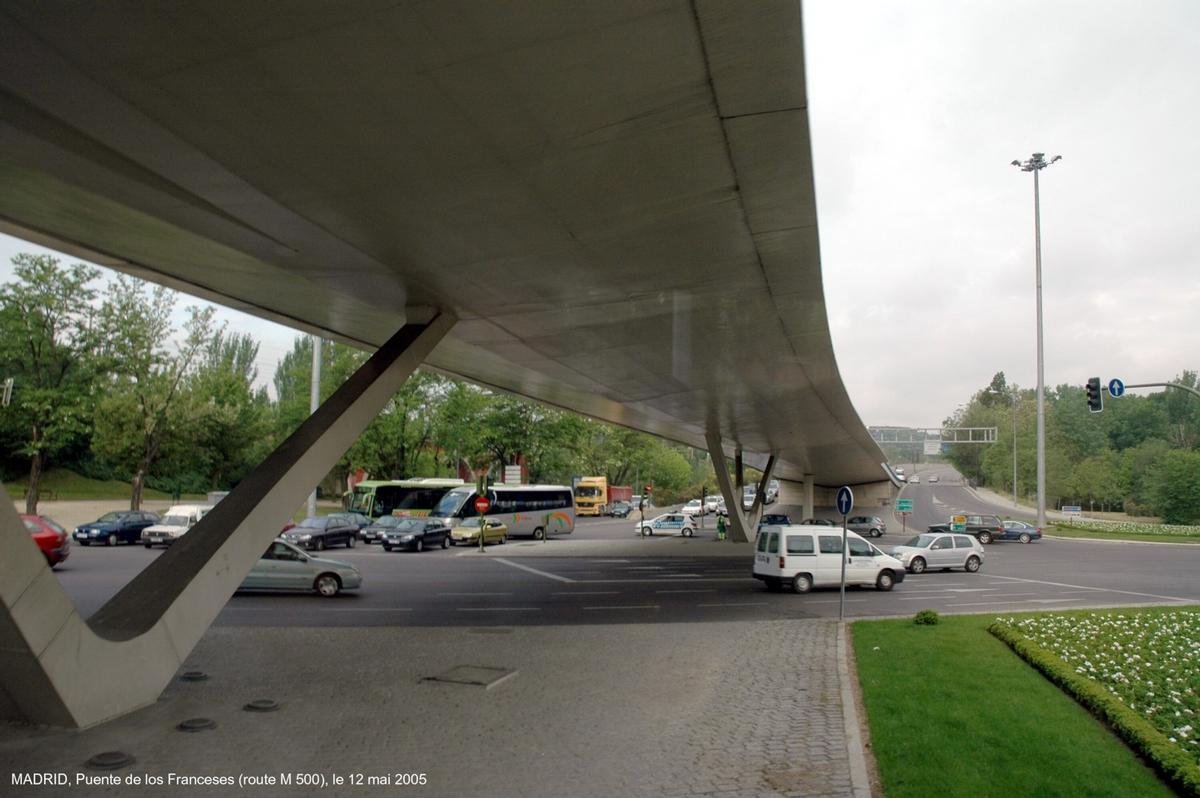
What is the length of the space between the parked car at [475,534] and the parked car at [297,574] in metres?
19.0

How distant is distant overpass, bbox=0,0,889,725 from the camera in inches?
223

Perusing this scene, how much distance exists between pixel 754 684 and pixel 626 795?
14.6 ft

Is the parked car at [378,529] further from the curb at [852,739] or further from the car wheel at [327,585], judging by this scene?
the curb at [852,739]

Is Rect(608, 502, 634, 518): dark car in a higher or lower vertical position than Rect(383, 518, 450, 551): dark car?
lower

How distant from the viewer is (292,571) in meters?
18.7

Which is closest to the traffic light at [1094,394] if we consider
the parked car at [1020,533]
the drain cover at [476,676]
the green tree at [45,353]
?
the drain cover at [476,676]

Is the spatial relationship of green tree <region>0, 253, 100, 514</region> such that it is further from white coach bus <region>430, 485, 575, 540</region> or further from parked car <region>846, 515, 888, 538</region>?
parked car <region>846, 515, 888, 538</region>

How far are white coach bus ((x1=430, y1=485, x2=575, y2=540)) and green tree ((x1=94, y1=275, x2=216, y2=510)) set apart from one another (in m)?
14.3

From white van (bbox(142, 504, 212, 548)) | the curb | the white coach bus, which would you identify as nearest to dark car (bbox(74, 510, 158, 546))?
white van (bbox(142, 504, 212, 548))

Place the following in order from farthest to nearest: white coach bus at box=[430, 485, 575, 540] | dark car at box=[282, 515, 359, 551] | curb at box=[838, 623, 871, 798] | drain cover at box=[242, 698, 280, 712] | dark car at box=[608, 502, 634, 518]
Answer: dark car at box=[608, 502, 634, 518] → white coach bus at box=[430, 485, 575, 540] → dark car at box=[282, 515, 359, 551] → drain cover at box=[242, 698, 280, 712] → curb at box=[838, 623, 871, 798]

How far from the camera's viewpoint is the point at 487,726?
820 centimetres

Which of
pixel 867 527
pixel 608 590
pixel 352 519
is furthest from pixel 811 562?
pixel 867 527

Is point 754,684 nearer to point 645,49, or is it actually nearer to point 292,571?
point 645,49

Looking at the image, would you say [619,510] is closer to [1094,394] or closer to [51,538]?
[1094,394]
